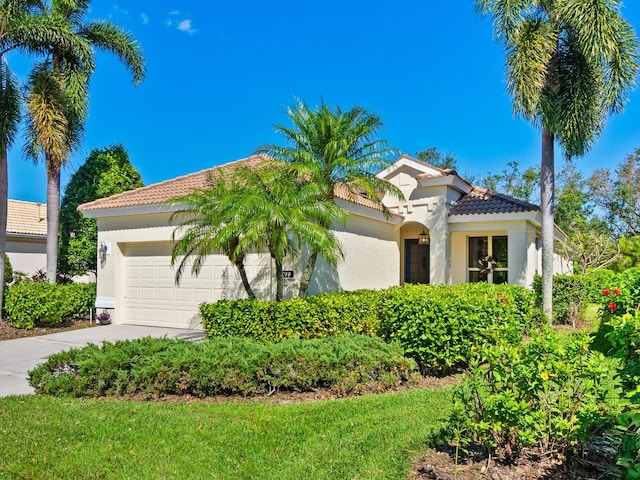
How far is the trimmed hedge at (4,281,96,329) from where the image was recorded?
526 inches

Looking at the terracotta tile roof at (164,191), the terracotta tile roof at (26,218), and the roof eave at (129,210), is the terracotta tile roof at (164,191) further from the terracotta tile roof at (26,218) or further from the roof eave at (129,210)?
the terracotta tile roof at (26,218)

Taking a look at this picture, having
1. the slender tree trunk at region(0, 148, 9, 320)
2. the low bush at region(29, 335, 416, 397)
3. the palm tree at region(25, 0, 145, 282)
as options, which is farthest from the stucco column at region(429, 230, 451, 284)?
the slender tree trunk at region(0, 148, 9, 320)

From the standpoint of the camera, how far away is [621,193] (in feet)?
106

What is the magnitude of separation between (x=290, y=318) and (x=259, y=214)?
2.35 m

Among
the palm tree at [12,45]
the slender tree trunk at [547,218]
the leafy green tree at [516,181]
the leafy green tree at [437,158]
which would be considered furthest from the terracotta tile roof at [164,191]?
the leafy green tree at [437,158]

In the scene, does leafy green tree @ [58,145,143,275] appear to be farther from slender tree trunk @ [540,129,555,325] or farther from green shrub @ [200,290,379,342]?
slender tree trunk @ [540,129,555,325]

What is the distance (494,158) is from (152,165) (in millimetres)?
26885

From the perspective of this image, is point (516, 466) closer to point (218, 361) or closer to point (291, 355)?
point (291, 355)

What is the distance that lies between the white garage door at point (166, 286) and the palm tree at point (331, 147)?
259 centimetres

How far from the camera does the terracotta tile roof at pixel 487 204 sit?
1509 centimetres

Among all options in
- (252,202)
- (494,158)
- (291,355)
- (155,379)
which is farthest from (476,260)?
(494,158)

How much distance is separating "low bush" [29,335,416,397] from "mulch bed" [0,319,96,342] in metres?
7.38

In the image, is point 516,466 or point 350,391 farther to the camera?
point 350,391

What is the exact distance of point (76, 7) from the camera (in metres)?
15.9
